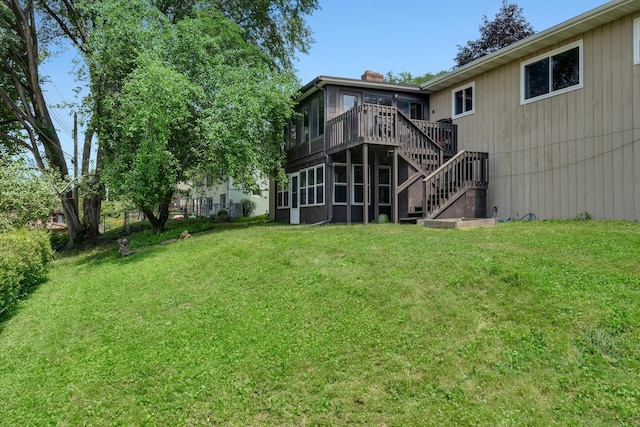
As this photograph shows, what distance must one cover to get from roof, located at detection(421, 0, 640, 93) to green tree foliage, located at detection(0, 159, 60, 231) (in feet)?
45.2

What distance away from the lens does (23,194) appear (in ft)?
43.6

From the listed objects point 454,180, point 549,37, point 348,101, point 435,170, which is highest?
point 549,37

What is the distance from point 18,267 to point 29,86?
14.5 meters

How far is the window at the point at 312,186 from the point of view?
50.4ft

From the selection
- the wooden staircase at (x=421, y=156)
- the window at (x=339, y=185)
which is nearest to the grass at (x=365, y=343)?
the wooden staircase at (x=421, y=156)

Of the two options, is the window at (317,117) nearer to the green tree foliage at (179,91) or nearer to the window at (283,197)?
the green tree foliage at (179,91)

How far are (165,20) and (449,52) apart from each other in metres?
19.7

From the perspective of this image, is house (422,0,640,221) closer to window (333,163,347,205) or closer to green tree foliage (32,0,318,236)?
window (333,163,347,205)

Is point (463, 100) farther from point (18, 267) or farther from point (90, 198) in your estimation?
point (90, 198)

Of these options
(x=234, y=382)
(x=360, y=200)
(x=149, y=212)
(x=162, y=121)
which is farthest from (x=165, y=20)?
(x=234, y=382)

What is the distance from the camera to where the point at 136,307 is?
6875 millimetres

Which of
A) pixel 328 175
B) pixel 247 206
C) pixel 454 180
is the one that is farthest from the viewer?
pixel 247 206

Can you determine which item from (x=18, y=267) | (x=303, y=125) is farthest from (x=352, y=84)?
(x=18, y=267)

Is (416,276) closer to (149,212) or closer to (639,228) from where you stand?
(639,228)
